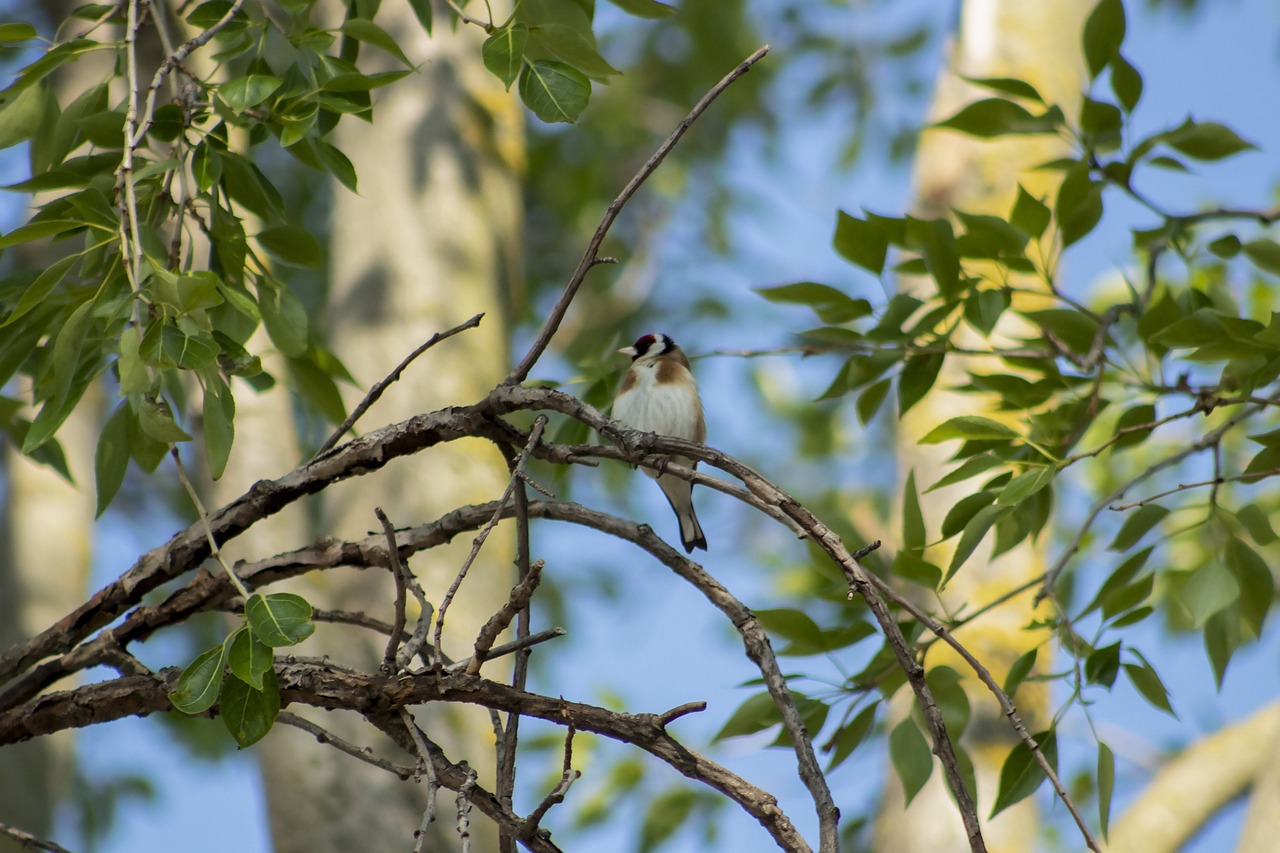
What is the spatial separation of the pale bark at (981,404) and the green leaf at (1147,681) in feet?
3.24

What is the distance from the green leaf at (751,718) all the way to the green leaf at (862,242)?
0.90 metres

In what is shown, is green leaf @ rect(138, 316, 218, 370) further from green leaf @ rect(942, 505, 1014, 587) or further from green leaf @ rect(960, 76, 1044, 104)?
green leaf @ rect(960, 76, 1044, 104)

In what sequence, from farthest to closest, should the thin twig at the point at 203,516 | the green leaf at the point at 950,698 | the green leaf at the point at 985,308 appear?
the green leaf at the point at 985,308
the green leaf at the point at 950,698
the thin twig at the point at 203,516

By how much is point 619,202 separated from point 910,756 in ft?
3.62

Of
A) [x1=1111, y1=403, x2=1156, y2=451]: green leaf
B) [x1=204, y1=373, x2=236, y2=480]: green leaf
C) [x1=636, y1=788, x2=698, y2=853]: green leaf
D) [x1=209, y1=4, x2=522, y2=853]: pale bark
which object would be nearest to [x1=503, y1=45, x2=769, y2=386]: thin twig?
[x1=204, y1=373, x2=236, y2=480]: green leaf

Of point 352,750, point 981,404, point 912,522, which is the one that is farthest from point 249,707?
point 981,404

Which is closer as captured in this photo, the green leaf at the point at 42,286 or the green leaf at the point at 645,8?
the green leaf at the point at 42,286

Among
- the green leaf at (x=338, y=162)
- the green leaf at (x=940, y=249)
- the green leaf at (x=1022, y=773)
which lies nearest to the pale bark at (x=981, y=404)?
the green leaf at (x=940, y=249)

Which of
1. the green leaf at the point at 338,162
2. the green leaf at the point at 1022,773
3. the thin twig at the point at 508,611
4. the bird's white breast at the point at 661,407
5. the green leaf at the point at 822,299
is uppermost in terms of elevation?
the bird's white breast at the point at 661,407

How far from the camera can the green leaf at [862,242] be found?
2322 mm

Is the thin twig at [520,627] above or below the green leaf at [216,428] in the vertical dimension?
below

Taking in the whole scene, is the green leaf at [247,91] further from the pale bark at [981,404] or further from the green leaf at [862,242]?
the pale bark at [981,404]

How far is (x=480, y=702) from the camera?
146 centimetres

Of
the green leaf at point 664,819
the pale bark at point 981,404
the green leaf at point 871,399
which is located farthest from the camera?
the green leaf at point 664,819
